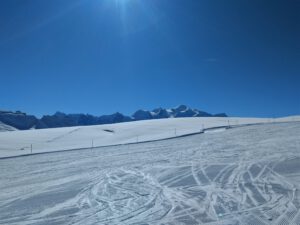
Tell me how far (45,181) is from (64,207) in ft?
17.3

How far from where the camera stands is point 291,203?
711 centimetres

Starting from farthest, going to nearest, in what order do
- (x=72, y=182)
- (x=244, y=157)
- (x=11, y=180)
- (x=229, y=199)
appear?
1. (x=244, y=157)
2. (x=11, y=180)
3. (x=72, y=182)
4. (x=229, y=199)

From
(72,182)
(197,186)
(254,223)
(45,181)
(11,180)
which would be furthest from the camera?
(11,180)

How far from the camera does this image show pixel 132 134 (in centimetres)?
3653

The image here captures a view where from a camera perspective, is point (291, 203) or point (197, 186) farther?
point (197, 186)

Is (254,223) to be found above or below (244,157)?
below

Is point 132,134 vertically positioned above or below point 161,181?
above

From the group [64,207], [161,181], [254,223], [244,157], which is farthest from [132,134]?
[254,223]

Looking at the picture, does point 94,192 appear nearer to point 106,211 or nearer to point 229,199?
point 106,211

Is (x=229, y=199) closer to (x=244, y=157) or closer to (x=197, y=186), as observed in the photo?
(x=197, y=186)

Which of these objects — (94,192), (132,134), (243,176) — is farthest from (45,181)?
(132,134)

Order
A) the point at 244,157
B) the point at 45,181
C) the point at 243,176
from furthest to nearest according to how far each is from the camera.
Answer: the point at 244,157
the point at 45,181
the point at 243,176

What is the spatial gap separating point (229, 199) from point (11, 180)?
1024 cm

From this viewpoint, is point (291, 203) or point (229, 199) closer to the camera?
point (291, 203)
